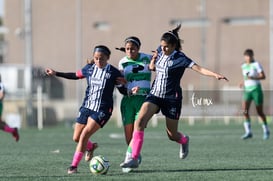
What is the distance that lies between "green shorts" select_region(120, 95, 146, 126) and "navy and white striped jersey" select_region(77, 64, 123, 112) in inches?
21.8

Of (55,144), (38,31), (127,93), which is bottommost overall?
(55,144)

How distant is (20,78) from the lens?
2045 inches

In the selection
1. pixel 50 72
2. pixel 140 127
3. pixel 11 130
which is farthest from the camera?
pixel 11 130

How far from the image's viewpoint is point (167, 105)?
490 inches

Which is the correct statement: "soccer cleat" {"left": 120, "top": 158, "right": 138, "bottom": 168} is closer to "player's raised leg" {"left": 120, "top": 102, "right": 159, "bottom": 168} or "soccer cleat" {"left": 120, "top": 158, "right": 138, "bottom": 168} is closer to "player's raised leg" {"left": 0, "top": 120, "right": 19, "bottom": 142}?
"player's raised leg" {"left": 120, "top": 102, "right": 159, "bottom": 168}

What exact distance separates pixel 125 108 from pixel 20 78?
39661 millimetres

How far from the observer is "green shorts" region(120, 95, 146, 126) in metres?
12.9

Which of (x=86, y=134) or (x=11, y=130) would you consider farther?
(x=11, y=130)

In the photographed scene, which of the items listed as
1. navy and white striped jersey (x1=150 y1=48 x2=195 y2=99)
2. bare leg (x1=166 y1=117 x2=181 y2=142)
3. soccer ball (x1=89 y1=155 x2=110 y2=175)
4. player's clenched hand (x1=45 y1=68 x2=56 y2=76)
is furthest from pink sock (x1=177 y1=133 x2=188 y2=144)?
player's clenched hand (x1=45 y1=68 x2=56 y2=76)

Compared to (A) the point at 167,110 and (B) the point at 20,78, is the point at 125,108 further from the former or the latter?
(B) the point at 20,78

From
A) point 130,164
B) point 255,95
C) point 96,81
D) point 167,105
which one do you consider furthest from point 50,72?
point 255,95

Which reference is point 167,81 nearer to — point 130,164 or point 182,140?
point 182,140

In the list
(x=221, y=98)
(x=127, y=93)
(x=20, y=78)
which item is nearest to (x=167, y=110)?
(x=127, y=93)

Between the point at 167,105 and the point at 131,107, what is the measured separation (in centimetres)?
71
